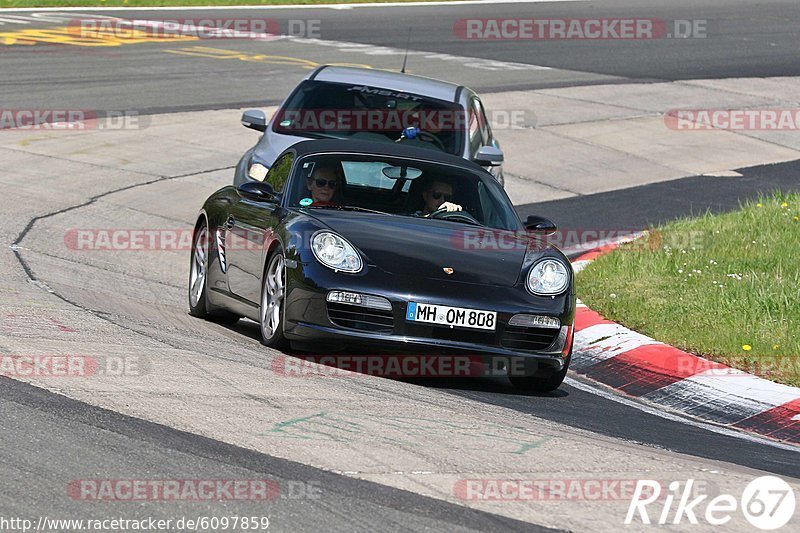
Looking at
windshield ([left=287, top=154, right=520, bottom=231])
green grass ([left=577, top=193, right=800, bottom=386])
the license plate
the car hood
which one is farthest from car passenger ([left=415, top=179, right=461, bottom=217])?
green grass ([left=577, top=193, right=800, bottom=386])

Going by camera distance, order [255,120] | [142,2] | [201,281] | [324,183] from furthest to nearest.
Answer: [142,2]
[255,120]
[201,281]
[324,183]

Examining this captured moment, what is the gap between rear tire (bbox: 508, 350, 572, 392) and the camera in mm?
8328

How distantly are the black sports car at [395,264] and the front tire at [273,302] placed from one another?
0.5 inches

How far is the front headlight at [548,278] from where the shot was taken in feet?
A: 27.0

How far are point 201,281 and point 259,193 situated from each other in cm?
110

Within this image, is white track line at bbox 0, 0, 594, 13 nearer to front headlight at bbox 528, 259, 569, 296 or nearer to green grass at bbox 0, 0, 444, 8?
green grass at bbox 0, 0, 444, 8

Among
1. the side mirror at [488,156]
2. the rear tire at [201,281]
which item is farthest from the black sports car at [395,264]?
the side mirror at [488,156]

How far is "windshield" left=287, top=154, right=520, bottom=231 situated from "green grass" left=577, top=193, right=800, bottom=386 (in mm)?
1473

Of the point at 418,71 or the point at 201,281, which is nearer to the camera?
the point at 201,281

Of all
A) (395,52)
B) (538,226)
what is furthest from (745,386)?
(395,52)

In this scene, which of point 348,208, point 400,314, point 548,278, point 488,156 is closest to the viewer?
point 400,314

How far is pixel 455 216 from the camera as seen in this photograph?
9078 mm

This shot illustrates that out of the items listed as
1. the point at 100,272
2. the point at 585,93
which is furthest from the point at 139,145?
the point at 585,93

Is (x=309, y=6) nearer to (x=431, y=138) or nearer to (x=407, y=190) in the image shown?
(x=431, y=138)
